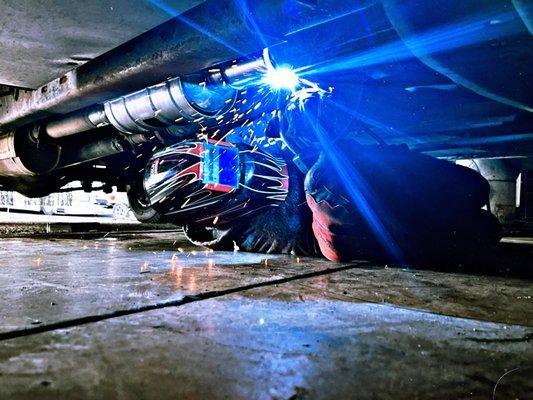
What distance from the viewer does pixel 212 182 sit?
2598 mm

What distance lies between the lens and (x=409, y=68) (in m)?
2.31

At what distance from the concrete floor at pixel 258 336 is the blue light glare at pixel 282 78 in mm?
1024

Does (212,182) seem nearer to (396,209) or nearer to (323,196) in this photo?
(323,196)

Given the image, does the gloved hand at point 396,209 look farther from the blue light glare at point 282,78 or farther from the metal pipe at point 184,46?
the metal pipe at point 184,46

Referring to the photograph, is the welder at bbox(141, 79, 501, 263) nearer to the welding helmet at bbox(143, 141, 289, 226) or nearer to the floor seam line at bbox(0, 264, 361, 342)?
the welding helmet at bbox(143, 141, 289, 226)

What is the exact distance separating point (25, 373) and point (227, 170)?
6.66ft

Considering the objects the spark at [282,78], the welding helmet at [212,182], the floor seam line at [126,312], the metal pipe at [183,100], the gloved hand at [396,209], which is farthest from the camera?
the welding helmet at [212,182]

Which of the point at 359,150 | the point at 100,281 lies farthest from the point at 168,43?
the point at 359,150

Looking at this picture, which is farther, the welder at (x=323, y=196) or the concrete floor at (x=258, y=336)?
the welder at (x=323, y=196)

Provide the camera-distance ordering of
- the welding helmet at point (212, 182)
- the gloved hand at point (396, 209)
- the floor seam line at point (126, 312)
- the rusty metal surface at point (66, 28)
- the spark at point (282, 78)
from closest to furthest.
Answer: the floor seam line at point (126, 312)
the rusty metal surface at point (66, 28)
the spark at point (282, 78)
the gloved hand at point (396, 209)
the welding helmet at point (212, 182)

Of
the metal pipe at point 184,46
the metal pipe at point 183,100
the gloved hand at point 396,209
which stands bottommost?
the gloved hand at point 396,209

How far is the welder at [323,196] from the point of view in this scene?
90.7 inches

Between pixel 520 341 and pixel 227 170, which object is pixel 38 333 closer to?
pixel 520 341

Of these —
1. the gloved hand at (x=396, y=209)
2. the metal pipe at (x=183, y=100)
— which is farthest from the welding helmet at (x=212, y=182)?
the gloved hand at (x=396, y=209)
